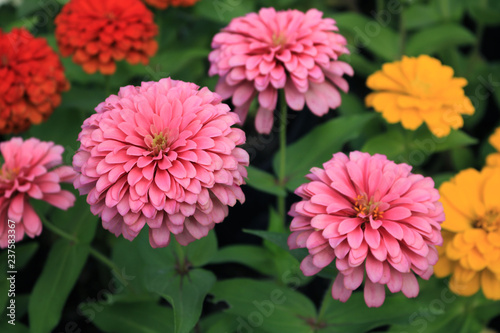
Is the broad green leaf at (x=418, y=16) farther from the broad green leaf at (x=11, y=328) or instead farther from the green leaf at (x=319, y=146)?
the broad green leaf at (x=11, y=328)

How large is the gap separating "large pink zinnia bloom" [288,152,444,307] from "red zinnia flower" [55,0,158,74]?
1.92 ft

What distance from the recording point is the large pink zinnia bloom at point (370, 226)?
0.64 metres

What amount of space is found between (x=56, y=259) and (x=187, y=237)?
0.45m

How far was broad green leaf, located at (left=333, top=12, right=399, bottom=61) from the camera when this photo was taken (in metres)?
1.35

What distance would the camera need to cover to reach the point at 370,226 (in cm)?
67

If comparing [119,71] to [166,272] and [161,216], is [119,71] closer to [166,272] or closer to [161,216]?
[166,272]

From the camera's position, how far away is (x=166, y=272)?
863 mm

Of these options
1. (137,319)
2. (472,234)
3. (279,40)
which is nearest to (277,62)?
(279,40)

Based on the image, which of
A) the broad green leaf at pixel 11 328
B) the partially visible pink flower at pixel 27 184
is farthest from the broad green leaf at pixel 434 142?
the broad green leaf at pixel 11 328

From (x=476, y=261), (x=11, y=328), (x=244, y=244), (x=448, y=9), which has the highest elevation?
(x=448, y=9)

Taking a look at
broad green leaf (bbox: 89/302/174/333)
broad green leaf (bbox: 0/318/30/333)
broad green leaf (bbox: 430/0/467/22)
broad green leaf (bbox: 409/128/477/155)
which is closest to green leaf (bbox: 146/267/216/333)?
broad green leaf (bbox: 89/302/174/333)

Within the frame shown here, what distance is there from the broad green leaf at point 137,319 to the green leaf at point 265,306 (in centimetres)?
15

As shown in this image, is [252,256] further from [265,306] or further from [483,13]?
[483,13]

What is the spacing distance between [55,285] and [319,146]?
0.64 metres
